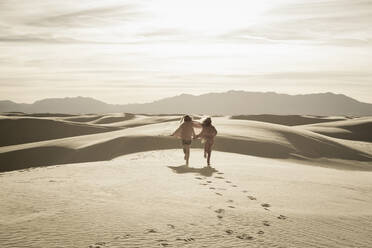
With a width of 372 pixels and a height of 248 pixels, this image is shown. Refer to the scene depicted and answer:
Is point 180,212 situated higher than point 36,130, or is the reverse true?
point 180,212

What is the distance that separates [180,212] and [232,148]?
826 inches

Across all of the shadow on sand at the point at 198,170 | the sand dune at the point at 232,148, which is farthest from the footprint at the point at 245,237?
the sand dune at the point at 232,148

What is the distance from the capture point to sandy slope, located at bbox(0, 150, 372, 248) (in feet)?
20.2

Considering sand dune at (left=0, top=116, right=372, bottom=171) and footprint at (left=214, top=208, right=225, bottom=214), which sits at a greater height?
footprint at (left=214, top=208, right=225, bottom=214)

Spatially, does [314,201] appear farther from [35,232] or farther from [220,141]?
[220,141]

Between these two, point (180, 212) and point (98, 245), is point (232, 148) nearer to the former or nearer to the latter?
point (180, 212)

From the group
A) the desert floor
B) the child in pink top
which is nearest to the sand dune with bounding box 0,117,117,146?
the child in pink top

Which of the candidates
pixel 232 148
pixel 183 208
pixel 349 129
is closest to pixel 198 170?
pixel 183 208

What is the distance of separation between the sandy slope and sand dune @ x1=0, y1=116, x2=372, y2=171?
15.8 m

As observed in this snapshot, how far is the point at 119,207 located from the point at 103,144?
24218mm

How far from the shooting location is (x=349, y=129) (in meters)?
63.4

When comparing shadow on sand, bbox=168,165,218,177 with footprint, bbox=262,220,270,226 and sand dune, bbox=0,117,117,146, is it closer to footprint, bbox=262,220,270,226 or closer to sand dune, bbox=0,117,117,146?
footprint, bbox=262,220,270,226

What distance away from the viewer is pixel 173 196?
9.33 metres

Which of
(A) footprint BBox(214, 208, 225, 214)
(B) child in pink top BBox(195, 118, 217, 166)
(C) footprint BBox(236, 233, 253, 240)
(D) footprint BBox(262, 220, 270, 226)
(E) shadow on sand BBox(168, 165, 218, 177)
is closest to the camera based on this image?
(C) footprint BBox(236, 233, 253, 240)
